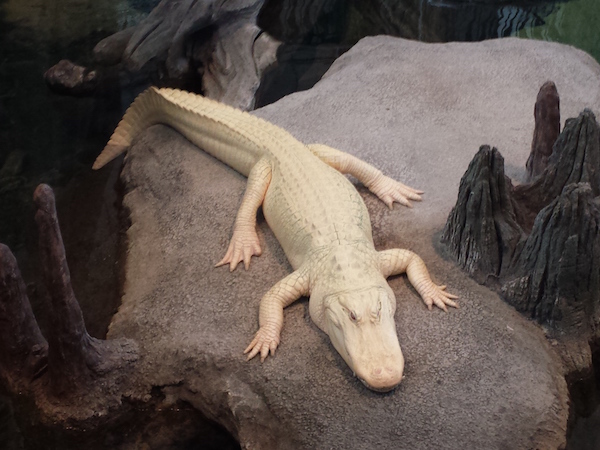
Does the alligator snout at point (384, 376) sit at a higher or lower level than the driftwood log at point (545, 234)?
lower

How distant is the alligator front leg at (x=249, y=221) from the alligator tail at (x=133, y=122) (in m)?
1.38

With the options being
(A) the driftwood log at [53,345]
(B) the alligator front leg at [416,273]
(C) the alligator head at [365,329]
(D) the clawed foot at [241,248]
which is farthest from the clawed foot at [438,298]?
(A) the driftwood log at [53,345]

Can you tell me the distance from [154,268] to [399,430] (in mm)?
1859

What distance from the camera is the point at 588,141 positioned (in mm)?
3369

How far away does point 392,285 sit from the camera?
3359 mm

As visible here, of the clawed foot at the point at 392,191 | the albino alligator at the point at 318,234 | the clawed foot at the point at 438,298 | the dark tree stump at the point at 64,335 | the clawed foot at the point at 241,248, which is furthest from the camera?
the clawed foot at the point at 392,191

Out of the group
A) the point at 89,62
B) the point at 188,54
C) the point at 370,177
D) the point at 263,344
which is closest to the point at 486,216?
the point at 370,177

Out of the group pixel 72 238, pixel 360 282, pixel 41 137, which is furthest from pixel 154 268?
pixel 41 137

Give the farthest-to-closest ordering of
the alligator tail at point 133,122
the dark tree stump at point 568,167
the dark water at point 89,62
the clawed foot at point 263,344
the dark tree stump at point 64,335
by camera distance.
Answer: the alligator tail at point 133,122 → the dark water at point 89,62 → the dark tree stump at point 568,167 → the clawed foot at point 263,344 → the dark tree stump at point 64,335

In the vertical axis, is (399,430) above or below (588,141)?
below

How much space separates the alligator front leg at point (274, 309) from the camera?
301 cm

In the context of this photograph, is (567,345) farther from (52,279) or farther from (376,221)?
(52,279)

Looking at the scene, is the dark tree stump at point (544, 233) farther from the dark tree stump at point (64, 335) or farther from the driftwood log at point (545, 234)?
the dark tree stump at point (64, 335)

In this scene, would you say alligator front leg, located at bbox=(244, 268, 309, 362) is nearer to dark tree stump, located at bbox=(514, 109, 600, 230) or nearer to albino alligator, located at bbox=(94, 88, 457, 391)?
albino alligator, located at bbox=(94, 88, 457, 391)
